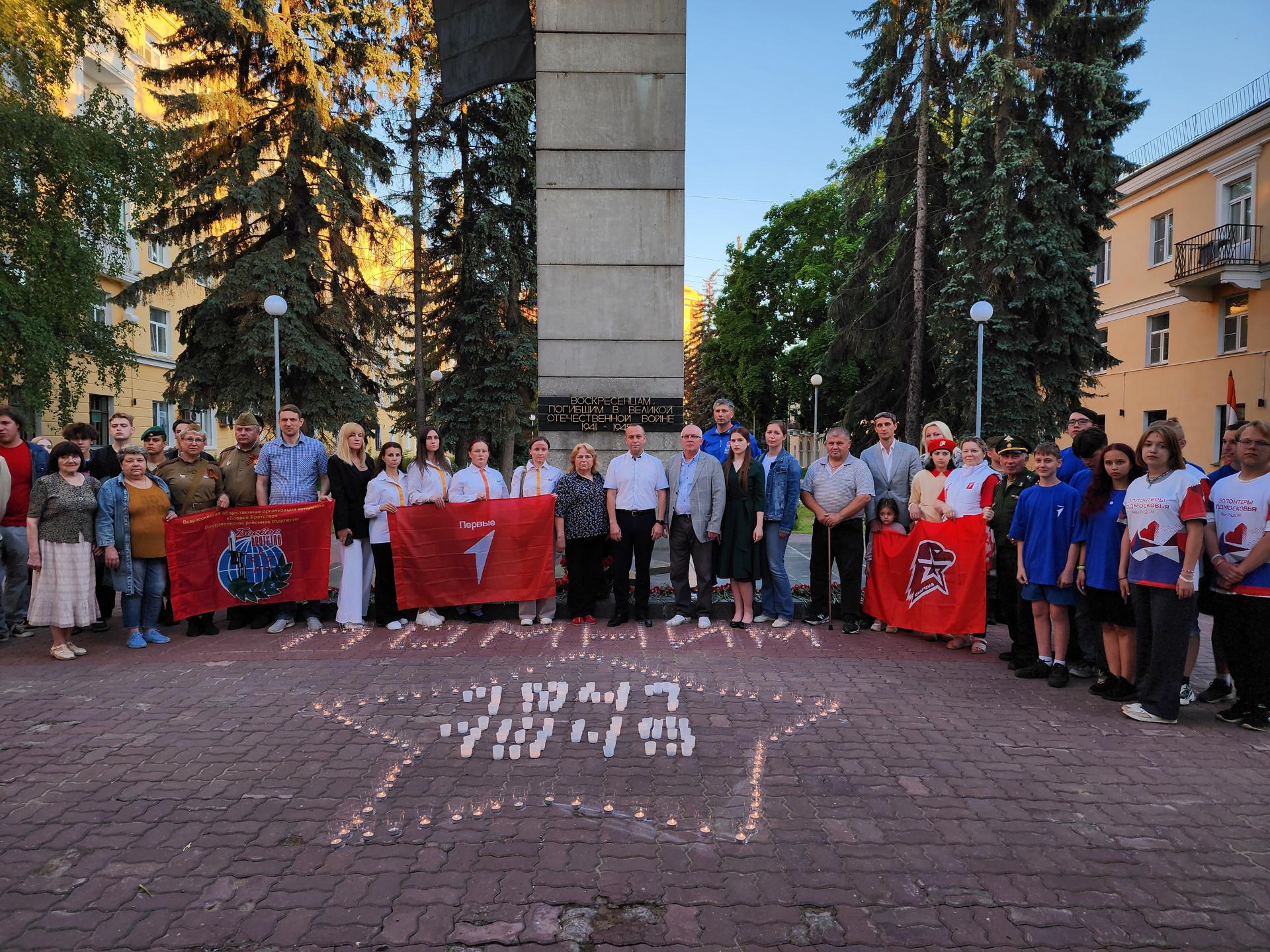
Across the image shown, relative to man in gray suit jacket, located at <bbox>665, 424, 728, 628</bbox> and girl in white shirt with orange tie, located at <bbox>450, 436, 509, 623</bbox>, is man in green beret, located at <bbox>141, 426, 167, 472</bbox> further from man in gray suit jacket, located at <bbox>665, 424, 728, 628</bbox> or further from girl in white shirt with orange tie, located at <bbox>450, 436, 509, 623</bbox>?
man in gray suit jacket, located at <bbox>665, 424, 728, 628</bbox>

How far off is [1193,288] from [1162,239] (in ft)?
13.3

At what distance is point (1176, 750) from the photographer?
5020mm

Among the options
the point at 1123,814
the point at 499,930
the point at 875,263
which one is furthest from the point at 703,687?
the point at 875,263

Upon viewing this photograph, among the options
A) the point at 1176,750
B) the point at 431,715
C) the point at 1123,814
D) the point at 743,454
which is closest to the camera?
the point at 1123,814

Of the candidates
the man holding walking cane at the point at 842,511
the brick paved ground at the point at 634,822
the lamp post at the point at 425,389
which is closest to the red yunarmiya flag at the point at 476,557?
the brick paved ground at the point at 634,822

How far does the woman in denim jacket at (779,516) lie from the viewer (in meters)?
8.56

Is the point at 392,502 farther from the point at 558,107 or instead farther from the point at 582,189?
the point at 558,107

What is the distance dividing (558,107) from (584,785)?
352 inches

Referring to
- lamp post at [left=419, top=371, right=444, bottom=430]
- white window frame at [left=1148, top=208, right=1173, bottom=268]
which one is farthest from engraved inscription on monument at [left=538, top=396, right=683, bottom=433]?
white window frame at [left=1148, top=208, right=1173, bottom=268]

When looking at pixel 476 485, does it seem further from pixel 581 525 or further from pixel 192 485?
pixel 192 485

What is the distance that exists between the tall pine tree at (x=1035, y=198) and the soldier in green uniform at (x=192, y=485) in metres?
18.5

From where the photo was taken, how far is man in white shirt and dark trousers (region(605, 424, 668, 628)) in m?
8.61

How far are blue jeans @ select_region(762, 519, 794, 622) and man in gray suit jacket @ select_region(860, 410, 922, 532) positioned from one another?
1.03 m

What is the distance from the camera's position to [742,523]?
8461mm
